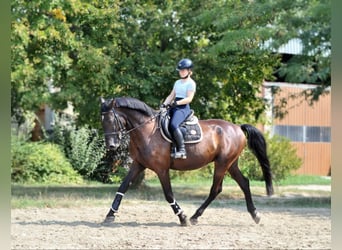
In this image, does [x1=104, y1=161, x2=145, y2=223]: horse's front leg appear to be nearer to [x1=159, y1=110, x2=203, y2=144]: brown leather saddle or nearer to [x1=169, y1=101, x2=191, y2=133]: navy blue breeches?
[x1=159, y1=110, x2=203, y2=144]: brown leather saddle

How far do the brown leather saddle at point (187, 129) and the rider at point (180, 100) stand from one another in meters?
0.09

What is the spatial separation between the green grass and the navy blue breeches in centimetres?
188

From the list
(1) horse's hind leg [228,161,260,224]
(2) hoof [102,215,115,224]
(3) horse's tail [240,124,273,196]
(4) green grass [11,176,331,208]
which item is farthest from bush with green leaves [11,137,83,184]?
(3) horse's tail [240,124,273,196]

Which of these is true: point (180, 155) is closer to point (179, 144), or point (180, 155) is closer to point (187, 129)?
point (179, 144)

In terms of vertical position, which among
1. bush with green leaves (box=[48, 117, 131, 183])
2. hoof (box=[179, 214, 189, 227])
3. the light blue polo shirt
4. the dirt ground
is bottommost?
the dirt ground

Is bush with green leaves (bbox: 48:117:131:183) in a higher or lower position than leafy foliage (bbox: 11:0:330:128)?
lower

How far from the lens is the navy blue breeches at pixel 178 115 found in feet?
18.3

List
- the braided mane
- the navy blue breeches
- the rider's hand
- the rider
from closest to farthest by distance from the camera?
1. the rider
2. the rider's hand
3. the braided mane
4. the navy blue breeches

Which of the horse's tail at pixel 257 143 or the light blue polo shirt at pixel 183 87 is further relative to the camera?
the horse's tail at pixel 257 143

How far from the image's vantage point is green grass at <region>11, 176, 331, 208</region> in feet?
29.1

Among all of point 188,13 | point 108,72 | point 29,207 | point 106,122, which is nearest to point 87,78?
point 108,72

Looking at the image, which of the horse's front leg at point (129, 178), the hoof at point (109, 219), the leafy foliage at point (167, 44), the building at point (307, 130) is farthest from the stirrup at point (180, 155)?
the building at point (307, 130)

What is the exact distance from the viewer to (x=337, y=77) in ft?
1.79

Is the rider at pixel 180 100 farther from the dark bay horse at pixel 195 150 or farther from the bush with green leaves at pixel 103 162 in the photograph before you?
the bush with green leaves at pixel 103 162
